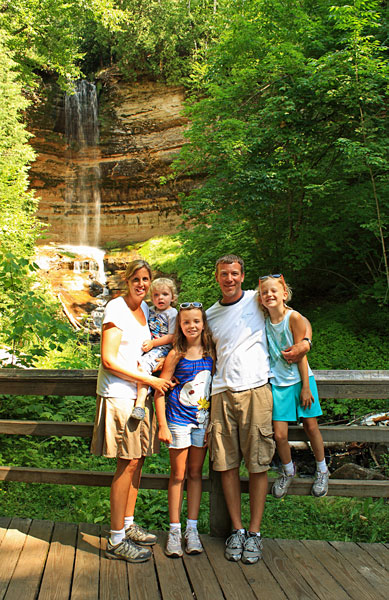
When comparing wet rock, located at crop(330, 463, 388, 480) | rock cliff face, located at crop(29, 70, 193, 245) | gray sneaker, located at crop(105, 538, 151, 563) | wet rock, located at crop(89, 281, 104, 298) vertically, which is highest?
rock cliff face, located at crop(29, 70, 193, 245)

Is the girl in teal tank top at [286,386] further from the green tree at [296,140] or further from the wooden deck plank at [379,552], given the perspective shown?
the green tree at [296,140]

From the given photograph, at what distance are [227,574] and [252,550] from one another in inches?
9.0

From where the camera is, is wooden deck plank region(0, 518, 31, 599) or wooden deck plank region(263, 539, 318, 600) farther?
wooden deck plank region(0, 518, 31, 599)

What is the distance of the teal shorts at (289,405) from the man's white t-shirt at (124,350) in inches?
35.6

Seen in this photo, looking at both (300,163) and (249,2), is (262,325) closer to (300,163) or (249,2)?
(300,163)

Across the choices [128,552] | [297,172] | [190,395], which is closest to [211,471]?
[190,395]

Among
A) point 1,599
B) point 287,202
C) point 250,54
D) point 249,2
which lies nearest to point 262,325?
point 1,599

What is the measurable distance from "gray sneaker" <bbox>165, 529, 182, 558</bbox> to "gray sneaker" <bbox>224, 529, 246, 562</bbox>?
30 centimetres

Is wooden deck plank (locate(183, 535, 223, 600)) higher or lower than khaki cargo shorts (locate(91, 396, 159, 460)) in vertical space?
lower

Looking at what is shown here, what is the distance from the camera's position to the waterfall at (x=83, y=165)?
24297 millimetres

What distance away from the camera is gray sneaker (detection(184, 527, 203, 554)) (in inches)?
110

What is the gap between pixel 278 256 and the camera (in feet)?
36.5

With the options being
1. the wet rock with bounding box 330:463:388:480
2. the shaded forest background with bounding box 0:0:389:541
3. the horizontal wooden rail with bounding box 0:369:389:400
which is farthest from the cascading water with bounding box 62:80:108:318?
the horizontal wooden rail with bounding box 0:369:389:400

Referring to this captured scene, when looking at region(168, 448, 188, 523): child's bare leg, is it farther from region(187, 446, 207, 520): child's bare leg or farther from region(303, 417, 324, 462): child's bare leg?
region(303, 417, 324, 462): child's bare leg
